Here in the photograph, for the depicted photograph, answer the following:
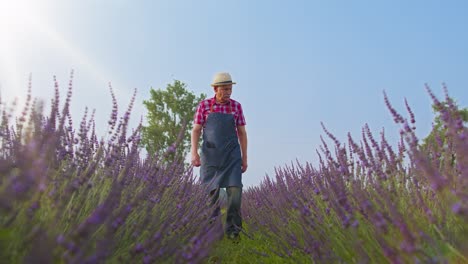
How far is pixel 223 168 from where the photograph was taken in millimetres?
4613

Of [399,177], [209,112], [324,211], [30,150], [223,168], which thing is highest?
[209,112]

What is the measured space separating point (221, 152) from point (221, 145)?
0.22 ft

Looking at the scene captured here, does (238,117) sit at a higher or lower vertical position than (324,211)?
higher

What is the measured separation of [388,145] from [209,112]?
2.16 meters

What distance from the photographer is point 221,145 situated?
4.59 metres

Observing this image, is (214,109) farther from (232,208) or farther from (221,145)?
(232,208)

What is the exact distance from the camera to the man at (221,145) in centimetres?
457

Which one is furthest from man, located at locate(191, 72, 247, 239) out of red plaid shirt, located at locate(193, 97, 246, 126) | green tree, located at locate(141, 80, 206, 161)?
green tree, located at locate(141, 80, 206, 161)

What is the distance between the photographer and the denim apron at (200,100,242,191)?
15.0 ft

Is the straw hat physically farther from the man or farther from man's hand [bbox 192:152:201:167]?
man's hand [bbox 192:152:201:167]

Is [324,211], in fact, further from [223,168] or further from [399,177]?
[223,168]

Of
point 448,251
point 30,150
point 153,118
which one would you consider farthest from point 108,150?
point 153,118

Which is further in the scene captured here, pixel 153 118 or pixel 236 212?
pixel 153 118

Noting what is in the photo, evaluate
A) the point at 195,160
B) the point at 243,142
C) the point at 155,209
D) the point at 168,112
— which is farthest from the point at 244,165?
the point at 168,112
